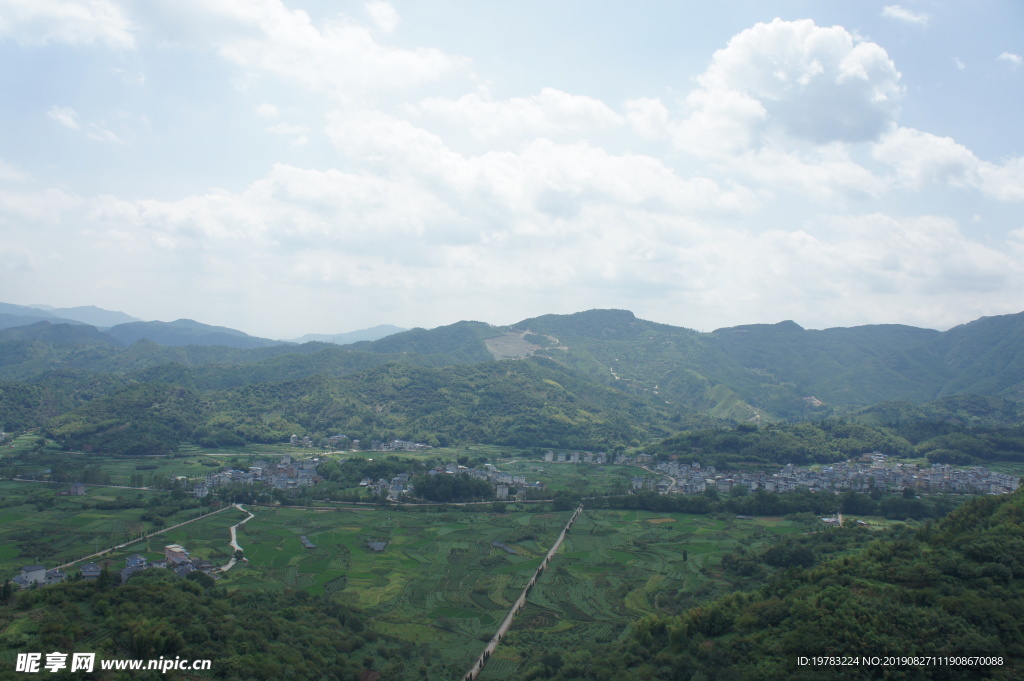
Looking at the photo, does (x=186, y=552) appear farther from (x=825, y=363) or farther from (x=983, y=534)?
(x=825, y=363)

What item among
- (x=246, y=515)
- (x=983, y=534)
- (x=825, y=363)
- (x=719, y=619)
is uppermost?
(x=825, y=363)

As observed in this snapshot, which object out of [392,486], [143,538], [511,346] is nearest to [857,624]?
[143,538]

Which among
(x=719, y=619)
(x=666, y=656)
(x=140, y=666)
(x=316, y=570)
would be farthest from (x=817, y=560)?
(x=140, y=666)

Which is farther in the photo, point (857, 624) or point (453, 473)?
point (453, 473)

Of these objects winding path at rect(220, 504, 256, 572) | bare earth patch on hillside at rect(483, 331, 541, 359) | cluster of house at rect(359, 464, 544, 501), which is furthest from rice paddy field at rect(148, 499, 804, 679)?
bare earth patch on hillside at rect(483, 331, 541, 359)

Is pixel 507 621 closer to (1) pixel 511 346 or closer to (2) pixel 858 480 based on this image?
(2) pixel 858 480
